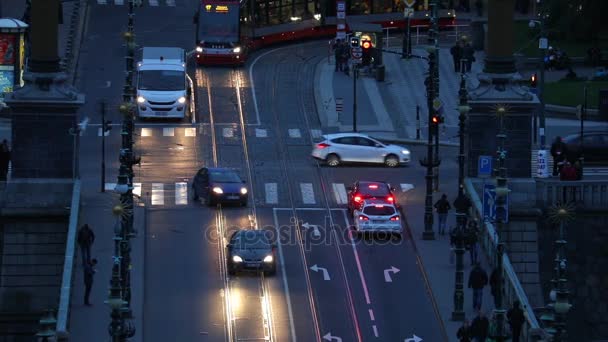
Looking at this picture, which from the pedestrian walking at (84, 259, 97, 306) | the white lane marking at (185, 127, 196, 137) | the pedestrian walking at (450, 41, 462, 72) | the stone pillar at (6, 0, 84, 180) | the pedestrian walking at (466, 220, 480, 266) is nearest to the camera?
the pedestrian walking at (84, 259, 97, 306)

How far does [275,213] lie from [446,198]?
255 inches

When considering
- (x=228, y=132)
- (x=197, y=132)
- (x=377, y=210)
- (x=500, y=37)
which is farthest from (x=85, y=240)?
(x=228, y=132)

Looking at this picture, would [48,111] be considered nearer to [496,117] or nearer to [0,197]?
[0,197]

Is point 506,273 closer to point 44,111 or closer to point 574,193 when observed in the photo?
point 574,193

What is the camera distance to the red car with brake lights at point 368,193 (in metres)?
63.9

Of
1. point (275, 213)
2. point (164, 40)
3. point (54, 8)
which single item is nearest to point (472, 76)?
point (164, 40)

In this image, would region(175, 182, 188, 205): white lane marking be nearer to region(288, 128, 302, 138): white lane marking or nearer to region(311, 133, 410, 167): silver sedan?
A: region(311, 133, 410, 167): silver sedan

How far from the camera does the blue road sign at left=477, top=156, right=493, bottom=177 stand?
204ft

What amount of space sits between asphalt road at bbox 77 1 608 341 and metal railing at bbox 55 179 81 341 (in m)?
2.53

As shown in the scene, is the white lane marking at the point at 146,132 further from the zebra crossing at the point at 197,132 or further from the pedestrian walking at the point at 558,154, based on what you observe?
the pedestrian walking at the point at 558,154

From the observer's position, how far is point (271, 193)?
2712 inches

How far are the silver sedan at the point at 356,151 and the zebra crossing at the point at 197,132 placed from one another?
5573mm

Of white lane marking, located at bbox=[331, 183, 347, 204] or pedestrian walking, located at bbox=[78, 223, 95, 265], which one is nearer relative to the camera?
pedestrian walking, located at bbox=[78, 223, 95, 265]

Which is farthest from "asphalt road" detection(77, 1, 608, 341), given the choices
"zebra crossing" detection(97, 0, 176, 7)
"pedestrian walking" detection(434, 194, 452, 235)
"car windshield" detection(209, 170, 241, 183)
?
"zebra crossing" detection(97, 0, 176, 7)
